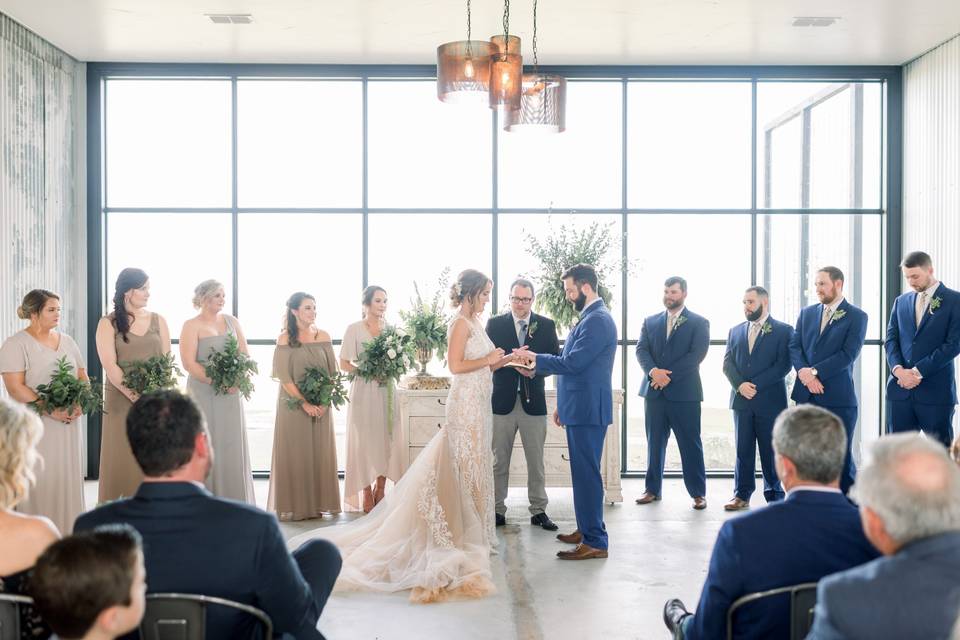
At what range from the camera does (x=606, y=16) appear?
7.13 meters

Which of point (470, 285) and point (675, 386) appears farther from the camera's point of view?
point (675, 386)

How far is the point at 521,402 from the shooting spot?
6793 millimetres

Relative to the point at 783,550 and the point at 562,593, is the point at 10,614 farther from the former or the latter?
the point at 562,593

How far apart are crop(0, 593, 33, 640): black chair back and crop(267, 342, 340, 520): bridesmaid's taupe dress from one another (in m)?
4.61

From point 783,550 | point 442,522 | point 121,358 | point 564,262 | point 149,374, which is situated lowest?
point 442,522

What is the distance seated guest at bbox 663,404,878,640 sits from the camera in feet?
7.94

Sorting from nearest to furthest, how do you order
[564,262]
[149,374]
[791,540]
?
[791,540] < [149,374] < [564,262]

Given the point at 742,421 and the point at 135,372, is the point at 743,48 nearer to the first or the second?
the point at 742,421

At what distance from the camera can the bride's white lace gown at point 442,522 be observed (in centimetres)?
502

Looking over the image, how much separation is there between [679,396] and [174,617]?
18.8 feet

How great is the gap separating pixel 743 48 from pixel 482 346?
408 centimetres

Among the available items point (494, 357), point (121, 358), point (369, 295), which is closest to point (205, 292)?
point (121, 358)

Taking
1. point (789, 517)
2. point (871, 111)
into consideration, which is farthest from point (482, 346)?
point (871, 111)

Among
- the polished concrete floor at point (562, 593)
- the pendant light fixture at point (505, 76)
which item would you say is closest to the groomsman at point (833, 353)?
the polished concrete floor at point (562, 593)
